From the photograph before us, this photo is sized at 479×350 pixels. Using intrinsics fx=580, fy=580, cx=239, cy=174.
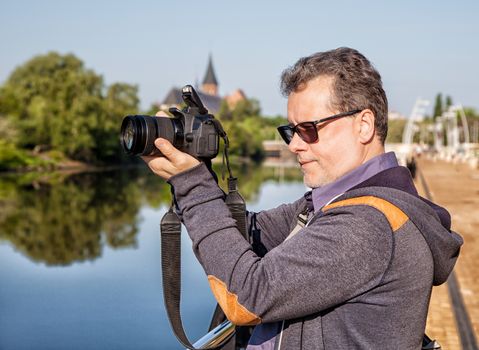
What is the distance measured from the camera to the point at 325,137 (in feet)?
4.00

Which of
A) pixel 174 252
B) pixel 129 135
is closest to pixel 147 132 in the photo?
pixel 129 135

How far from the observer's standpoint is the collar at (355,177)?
3.88 ft

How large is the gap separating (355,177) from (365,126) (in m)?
0.11

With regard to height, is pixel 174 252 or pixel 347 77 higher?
pixel 347 77

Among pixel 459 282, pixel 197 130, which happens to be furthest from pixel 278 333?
pixel 459 282

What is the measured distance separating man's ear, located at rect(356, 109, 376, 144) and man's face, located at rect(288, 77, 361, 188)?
1 centimetres

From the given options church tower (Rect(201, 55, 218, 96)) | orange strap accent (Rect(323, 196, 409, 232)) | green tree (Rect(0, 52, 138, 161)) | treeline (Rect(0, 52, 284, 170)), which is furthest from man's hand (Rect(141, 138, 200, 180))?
church tower (Rect(201, 55, 218, 96))

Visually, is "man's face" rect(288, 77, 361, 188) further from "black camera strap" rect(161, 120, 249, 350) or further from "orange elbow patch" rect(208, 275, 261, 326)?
"orange elbow patch" rect(208, 275, 261, 326)

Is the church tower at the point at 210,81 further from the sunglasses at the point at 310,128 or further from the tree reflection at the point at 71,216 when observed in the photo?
the sunglasses at the point at 310,128

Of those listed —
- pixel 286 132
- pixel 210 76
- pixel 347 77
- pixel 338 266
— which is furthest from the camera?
pixel 210 76

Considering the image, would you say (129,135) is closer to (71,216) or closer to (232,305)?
(232,305)

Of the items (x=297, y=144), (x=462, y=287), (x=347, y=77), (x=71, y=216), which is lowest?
(x=71, y=216)

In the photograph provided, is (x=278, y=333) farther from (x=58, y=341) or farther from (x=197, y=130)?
(x=58, y=341)

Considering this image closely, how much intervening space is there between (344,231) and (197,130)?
0.38m
